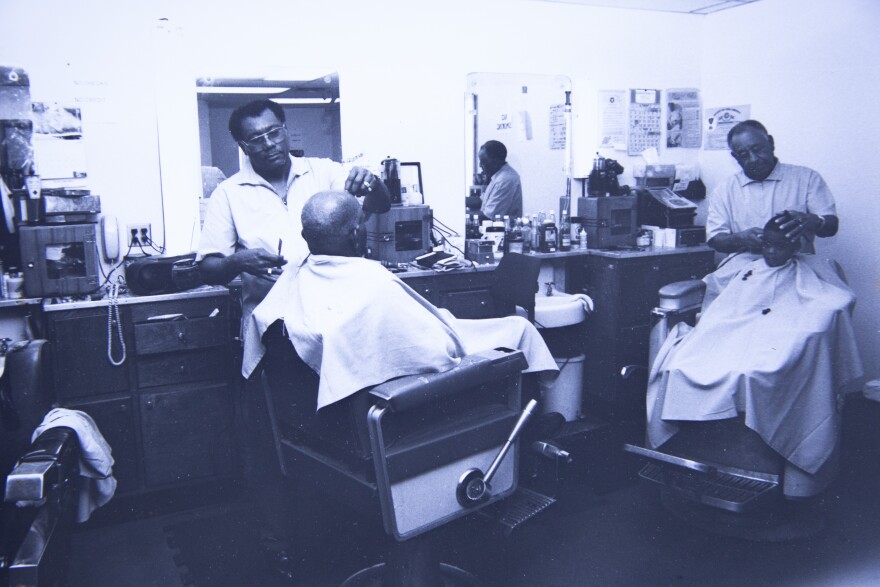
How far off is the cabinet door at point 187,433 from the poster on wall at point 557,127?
7.37 ft

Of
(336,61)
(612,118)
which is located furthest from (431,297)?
(612,118)

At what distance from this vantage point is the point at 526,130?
3953mm

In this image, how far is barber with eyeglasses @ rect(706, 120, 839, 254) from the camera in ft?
10.4

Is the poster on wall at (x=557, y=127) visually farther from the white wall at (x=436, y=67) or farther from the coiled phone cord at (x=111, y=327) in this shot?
the coiled phone cord at (x=111, y=327)

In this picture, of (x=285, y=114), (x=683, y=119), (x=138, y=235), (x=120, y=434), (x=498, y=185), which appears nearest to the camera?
(x=120, y=434)

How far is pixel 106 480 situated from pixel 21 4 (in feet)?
6.29

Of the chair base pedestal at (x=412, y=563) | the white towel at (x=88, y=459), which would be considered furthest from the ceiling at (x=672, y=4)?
the white towel at (x=88, y=459)

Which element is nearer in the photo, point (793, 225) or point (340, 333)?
point (340, 333)

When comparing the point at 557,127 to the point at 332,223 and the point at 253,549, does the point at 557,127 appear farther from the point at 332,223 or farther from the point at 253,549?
the point at 253,549

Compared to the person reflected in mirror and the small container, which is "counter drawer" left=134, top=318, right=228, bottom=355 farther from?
the person reflected in mirror

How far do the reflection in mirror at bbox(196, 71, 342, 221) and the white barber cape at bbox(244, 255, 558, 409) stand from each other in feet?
3.86

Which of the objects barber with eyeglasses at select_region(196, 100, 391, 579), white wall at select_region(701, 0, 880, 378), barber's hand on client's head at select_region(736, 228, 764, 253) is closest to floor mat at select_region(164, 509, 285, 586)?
barber with eyeglasses at select_region(196, 100, 391, 579)

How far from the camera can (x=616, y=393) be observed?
3.70m

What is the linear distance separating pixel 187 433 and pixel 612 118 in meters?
2.84
